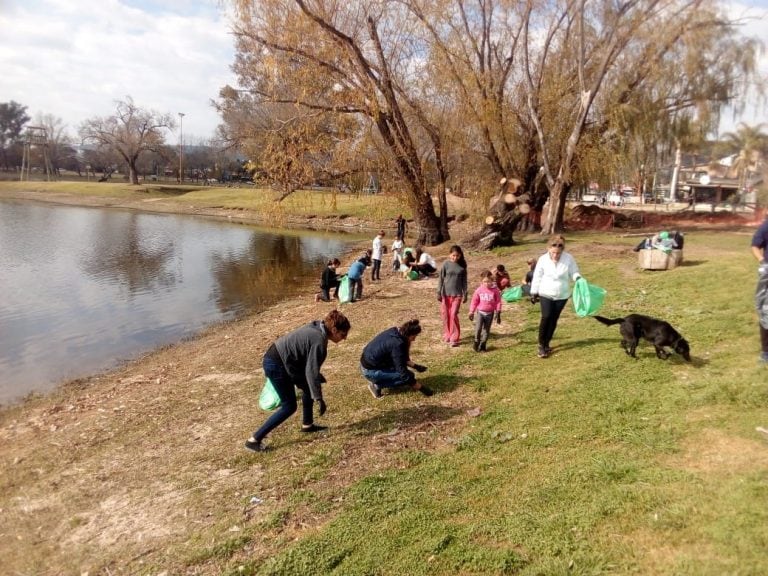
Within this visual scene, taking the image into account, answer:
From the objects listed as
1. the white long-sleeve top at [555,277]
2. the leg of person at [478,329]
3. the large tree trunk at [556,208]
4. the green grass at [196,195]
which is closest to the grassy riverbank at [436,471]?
the leg of person at [478,329]

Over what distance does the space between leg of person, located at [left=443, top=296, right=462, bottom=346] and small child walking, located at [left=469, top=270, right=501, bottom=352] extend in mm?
298

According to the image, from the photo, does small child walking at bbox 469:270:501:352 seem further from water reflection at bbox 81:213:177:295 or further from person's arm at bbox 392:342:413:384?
water reflection at bbox 81:213:177:295

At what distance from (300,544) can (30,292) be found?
17169mm

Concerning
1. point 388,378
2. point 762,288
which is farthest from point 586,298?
point 388,378

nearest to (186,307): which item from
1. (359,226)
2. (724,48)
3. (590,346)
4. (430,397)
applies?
(430,397)

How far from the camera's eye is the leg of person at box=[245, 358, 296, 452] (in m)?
5.79

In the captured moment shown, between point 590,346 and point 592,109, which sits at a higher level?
point 592,109

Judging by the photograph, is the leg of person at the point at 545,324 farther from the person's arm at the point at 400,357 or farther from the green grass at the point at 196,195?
the green grass at the point at 196,195

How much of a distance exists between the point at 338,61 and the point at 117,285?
1202 centimetres

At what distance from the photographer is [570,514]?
13.6ft

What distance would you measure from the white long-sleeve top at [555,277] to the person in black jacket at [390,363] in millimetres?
1948

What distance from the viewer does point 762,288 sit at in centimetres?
607

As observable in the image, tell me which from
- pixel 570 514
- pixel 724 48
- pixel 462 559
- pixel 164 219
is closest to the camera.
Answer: pixel 462 559

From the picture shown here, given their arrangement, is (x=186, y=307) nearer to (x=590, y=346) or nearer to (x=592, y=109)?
(x=590, y=346)
